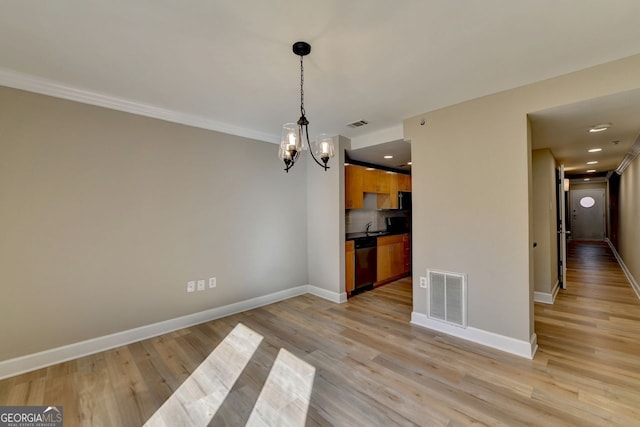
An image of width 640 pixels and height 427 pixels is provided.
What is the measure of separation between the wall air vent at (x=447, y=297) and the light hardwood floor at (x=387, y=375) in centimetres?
23

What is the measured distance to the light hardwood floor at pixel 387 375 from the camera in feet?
5.81

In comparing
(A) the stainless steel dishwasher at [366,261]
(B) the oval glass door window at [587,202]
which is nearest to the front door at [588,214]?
(B) the oval glass door window at [587,202]

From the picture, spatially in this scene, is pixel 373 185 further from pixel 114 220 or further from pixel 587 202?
pixel 587 202

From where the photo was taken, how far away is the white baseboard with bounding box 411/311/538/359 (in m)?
2.47

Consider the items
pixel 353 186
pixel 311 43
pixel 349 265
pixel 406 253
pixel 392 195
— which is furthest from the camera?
pixel 406 253

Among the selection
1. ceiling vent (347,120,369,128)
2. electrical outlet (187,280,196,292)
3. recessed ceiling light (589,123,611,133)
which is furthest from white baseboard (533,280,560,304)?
electrical outlet (187,280,196,292)

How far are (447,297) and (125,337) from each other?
11.7 ft

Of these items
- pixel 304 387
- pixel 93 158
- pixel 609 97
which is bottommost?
pixel 304 387

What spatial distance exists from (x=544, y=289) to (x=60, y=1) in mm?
5882

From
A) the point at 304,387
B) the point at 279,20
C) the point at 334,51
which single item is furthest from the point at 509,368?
the point at 279,20

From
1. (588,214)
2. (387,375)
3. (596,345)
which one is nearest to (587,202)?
(588,214)

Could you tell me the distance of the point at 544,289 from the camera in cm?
386

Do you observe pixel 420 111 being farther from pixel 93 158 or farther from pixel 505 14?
pixel 93 158

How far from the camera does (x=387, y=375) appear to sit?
220 centimetres
